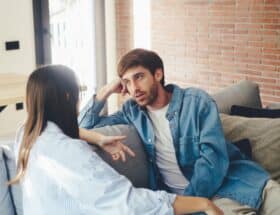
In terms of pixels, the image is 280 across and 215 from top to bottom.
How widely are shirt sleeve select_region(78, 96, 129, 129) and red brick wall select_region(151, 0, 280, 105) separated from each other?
8.72ft

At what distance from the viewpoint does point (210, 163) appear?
6.73 feet

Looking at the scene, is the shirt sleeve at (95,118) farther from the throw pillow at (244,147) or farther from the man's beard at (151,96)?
the throw pillow at (244,147)

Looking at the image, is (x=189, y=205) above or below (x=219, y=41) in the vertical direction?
below

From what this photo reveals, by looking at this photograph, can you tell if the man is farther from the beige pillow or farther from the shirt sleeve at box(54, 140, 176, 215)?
the shirt sleeve at box(54, 140, 176, 215)

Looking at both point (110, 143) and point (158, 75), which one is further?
point (158, 75)

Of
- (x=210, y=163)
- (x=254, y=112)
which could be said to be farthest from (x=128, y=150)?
(x=254, y=112)

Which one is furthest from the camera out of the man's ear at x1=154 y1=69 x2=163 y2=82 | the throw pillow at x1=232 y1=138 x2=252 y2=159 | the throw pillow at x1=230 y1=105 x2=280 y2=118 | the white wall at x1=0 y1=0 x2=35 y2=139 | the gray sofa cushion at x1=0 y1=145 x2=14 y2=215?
the white wall at x1=0 y1=0 x2=35 y2=139

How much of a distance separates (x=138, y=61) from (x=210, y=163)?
554 mm

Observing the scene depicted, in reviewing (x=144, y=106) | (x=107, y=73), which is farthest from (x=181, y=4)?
(x=144, y=106)

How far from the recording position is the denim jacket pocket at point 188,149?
6.98 ft

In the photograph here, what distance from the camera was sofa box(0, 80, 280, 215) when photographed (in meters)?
1.85

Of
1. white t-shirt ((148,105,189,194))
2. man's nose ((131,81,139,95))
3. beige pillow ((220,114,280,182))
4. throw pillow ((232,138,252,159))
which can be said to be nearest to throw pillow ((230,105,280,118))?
beige pillow ((220,114,280,182))

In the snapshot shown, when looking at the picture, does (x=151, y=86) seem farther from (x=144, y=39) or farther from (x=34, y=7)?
(x=144, y=39)

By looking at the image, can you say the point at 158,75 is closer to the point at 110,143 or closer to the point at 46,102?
the point at 110,143
